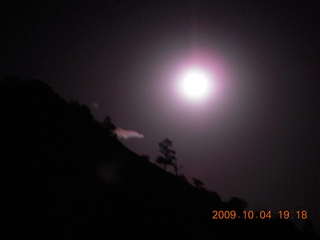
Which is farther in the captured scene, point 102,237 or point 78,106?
point 78,106

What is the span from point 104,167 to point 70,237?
839 centimetres

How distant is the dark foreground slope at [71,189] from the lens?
980 cm

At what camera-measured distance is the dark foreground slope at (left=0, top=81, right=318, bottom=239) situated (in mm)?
9797

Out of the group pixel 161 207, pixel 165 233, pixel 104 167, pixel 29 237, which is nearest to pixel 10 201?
pixel 29 237

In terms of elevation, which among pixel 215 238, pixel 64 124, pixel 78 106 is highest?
pixel 78 106

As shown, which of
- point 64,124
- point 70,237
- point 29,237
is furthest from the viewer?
point 64,124

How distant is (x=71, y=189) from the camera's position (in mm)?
12297

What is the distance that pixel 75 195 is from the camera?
12000 mm

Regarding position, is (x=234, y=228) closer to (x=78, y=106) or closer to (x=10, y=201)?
(x=10, y=201)

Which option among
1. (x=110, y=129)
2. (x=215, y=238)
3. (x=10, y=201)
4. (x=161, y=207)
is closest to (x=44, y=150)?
(x=10, y=201)

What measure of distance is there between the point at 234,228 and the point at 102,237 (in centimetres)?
1851

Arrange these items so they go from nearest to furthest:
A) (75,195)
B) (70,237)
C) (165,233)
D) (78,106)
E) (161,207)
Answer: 1. (70,237)
2. (75,195)
3. (165,233)
4. (161,207)
5. (78,106)

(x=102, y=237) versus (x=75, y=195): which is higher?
(x=75, y=195)

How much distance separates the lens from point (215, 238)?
1695 centimetres
